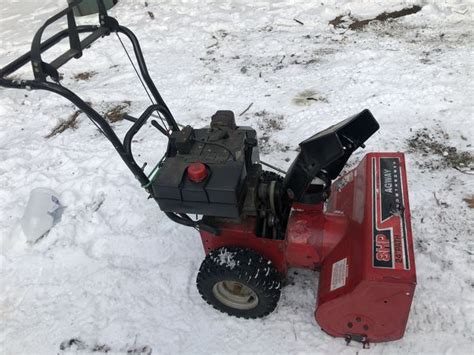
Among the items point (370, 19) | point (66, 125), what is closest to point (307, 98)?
point (370, 19)

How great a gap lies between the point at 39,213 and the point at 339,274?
2343 millimetres

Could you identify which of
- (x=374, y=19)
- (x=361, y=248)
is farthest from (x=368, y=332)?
(x=374, y=19)

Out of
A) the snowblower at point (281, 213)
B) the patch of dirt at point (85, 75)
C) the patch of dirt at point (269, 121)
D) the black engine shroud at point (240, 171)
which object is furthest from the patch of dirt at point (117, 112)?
the black engine shroud at point (240, 171)

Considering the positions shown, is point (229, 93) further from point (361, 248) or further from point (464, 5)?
point (464, 5)

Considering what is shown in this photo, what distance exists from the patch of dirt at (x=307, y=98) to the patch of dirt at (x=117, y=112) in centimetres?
179

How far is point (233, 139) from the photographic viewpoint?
2.19 meters

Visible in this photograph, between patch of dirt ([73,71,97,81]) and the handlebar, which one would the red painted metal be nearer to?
the handlebar

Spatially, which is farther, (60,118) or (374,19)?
(374,19)

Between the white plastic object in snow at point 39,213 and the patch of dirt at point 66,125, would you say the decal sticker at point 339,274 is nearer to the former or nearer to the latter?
the white plastic object in snow at point 39,213

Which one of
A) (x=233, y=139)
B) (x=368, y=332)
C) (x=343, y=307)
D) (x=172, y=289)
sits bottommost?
(x=172, y=289)

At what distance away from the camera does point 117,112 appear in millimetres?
4340

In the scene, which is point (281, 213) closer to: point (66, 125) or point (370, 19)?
point (66, 125)

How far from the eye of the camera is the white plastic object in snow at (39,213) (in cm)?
314

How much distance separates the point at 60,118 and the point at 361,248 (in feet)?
11.7
